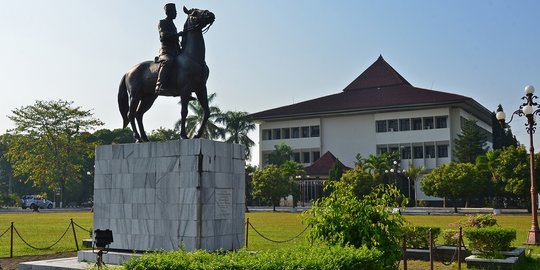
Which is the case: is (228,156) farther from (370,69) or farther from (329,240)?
(370,69)

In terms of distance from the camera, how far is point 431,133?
6219cm

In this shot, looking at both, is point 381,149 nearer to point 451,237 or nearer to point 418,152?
point 418,152

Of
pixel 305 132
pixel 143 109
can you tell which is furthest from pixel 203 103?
pixel 305 132

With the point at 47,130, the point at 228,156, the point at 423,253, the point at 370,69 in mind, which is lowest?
the point at 423,253

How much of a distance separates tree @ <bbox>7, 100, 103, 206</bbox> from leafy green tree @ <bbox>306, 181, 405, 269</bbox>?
5272 cm

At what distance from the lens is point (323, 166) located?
63.3 meters

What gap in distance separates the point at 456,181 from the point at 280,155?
1001 inches

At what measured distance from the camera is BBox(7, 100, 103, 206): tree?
188ft

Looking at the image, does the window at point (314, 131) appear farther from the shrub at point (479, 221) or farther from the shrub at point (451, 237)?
the shrub at point (451, 237)

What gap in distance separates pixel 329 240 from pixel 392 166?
168 feet

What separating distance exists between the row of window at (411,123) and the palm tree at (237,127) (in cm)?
1510

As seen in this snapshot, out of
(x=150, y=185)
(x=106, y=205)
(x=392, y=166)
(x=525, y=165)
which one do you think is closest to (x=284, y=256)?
(x=150, y=185)

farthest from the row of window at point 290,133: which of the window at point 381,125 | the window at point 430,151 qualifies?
the window at point 430,151


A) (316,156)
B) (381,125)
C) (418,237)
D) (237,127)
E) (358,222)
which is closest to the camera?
(358,222)
